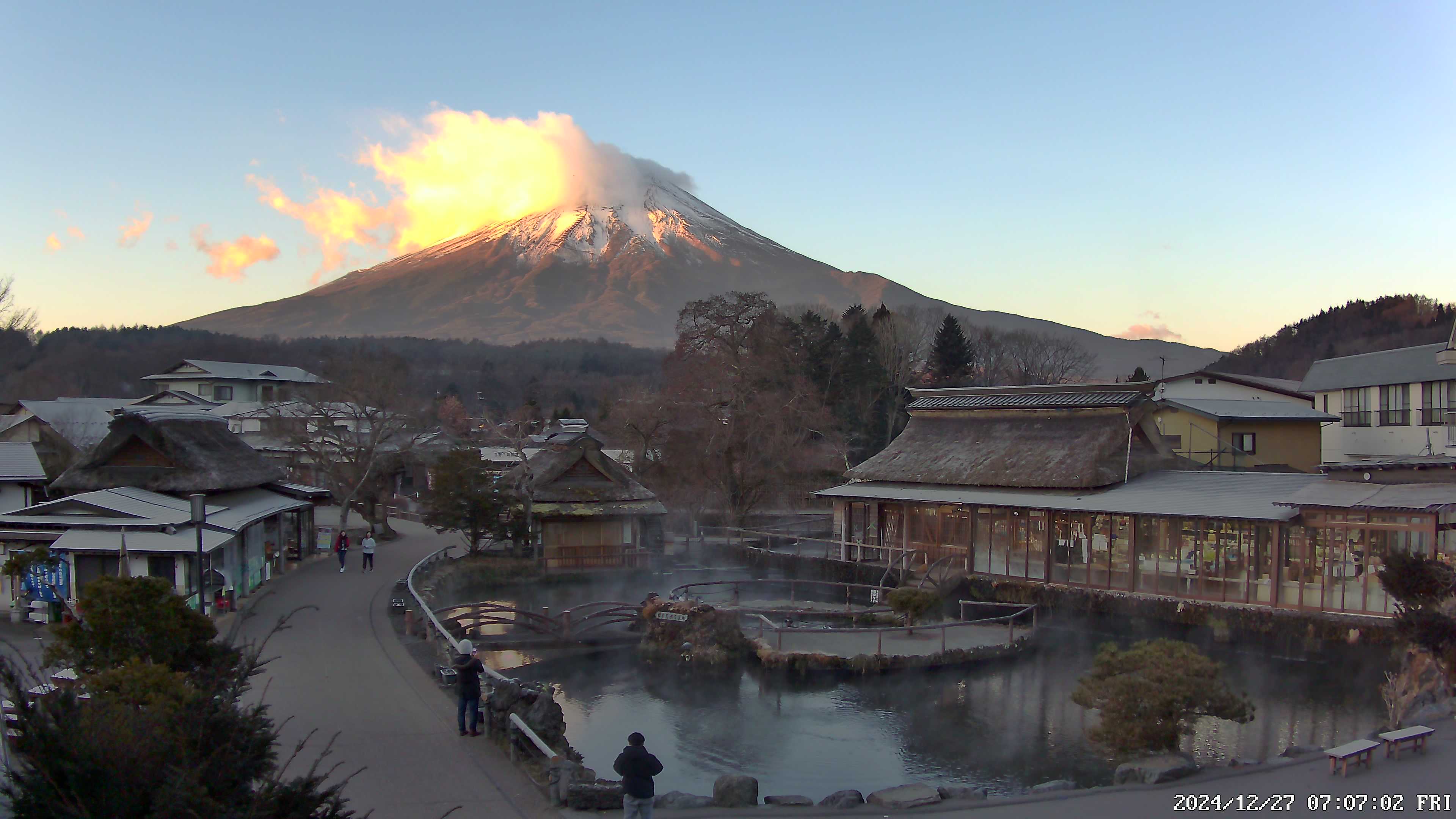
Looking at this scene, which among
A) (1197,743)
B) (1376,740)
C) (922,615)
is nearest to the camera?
(1376,740)

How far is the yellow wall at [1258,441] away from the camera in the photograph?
28812 millimetres

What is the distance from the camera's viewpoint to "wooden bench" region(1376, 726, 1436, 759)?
338 inches

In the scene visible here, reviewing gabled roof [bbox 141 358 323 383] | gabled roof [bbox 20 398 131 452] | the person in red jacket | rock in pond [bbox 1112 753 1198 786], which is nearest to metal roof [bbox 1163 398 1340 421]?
rock in pond [bbox 1112 753 1198 786]

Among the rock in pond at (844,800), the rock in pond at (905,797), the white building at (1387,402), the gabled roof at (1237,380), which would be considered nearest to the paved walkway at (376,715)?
the rock in pond at (844,800)

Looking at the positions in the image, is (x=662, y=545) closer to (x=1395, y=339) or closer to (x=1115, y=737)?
(x=1115, y=737)

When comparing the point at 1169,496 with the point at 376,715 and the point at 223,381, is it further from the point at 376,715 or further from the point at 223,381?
the point at 223,381

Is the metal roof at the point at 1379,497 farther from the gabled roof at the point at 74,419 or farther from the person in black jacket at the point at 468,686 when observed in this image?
the gabled roof at the point at 74,419

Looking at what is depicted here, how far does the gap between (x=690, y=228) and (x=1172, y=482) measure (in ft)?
351

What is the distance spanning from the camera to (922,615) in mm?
18547

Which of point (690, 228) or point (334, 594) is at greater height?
point (690, 228)

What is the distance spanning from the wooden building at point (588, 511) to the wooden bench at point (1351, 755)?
18.5 meters

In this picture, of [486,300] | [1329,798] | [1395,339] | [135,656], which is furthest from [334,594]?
[486,300]

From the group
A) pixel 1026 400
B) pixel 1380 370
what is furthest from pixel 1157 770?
pixel 1380 370

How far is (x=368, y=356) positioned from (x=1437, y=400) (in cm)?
4838
